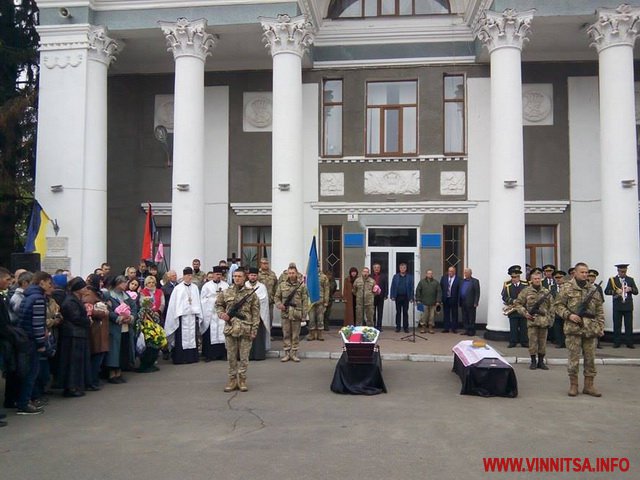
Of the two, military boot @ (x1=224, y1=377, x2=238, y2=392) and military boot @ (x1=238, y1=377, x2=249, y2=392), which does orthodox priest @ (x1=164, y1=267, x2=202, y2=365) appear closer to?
military boot @ (x1=224, y1=377, x2=238, y2=392)

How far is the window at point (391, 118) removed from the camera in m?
17.9

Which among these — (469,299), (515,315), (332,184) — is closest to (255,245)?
(332,184)

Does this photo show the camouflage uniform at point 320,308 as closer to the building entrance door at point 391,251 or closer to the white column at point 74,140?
the building entrance door at point 391,251

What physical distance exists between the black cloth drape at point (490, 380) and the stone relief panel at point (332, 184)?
9.62 metres

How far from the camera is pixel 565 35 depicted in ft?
53.5

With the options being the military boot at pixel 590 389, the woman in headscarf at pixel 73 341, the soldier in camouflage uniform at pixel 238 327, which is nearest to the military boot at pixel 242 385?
the soldier in camouflage uniform at pixel 238 327

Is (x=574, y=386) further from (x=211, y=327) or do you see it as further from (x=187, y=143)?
(x=187, y=143)

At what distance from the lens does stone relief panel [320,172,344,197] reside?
1789 centimetres

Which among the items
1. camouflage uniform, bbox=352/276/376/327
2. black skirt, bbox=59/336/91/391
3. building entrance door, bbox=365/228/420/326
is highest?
building entrance door, bbox=365/228/420/326

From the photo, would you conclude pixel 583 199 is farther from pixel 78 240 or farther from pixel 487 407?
pixel 78 240

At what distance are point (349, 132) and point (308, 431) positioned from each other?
1226 cm

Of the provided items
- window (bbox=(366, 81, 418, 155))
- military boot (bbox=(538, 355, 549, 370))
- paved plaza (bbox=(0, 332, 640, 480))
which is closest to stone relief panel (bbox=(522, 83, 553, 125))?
window (bbox=(366, 81, 418, 155))

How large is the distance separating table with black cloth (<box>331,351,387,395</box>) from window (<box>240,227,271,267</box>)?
9.42 m

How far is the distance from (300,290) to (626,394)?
246 inches
